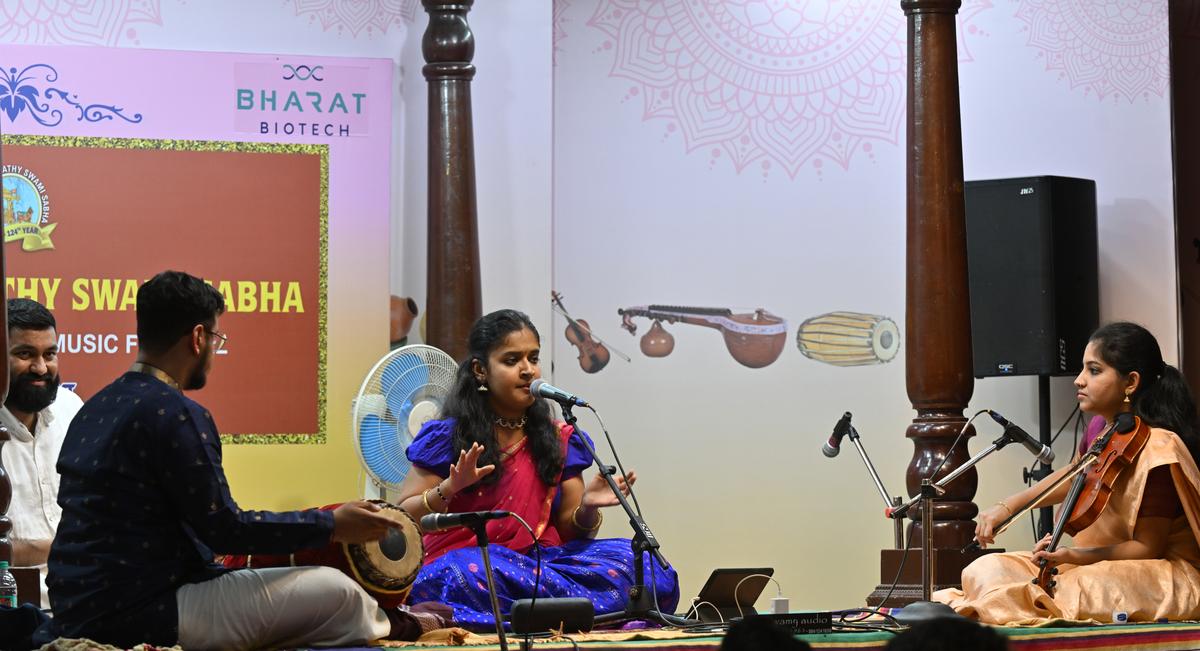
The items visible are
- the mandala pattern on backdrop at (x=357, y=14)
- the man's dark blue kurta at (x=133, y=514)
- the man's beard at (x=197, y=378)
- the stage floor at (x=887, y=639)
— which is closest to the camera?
the man's dark blue kurta at (x=133, y=514)

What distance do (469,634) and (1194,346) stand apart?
4.32 metres

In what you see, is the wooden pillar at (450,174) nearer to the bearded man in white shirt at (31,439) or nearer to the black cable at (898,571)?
the bearded man in white shirt at (31,439)

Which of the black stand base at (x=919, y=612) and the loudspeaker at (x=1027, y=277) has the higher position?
the loudspeaker at (x=1027, y=277)

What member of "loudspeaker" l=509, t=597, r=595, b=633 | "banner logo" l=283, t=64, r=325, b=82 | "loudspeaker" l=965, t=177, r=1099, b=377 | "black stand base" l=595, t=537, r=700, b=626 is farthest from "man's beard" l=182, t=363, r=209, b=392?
"loudspeaker" l=965, t=177, r=1099, b=377

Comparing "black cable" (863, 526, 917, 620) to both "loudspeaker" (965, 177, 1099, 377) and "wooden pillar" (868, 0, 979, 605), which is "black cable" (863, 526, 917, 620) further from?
"loudspeaker" (965, 177, 1099, 377)

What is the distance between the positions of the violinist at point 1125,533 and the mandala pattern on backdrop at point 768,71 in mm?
2402

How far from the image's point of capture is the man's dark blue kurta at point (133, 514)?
11.3ft

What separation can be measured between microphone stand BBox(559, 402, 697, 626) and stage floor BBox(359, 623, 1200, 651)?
22 centimetres

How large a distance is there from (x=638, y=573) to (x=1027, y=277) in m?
2.80

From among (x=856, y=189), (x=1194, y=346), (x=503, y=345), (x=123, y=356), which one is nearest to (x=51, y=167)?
(x=123, y=356)

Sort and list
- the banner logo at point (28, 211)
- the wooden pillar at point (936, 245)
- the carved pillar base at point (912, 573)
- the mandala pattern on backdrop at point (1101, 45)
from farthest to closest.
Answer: the mandala pattern on backdrop at point (1101, 45), the banner logo at point (28, 211), the wooden pillar at point (936, 245), the carved pillar base at point (912, 573)

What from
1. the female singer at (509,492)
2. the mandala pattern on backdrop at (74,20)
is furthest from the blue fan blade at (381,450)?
the mandala pattern on backdrop at (74,20)

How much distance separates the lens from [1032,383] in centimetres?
704

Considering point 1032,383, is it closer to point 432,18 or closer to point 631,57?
point 631,57
